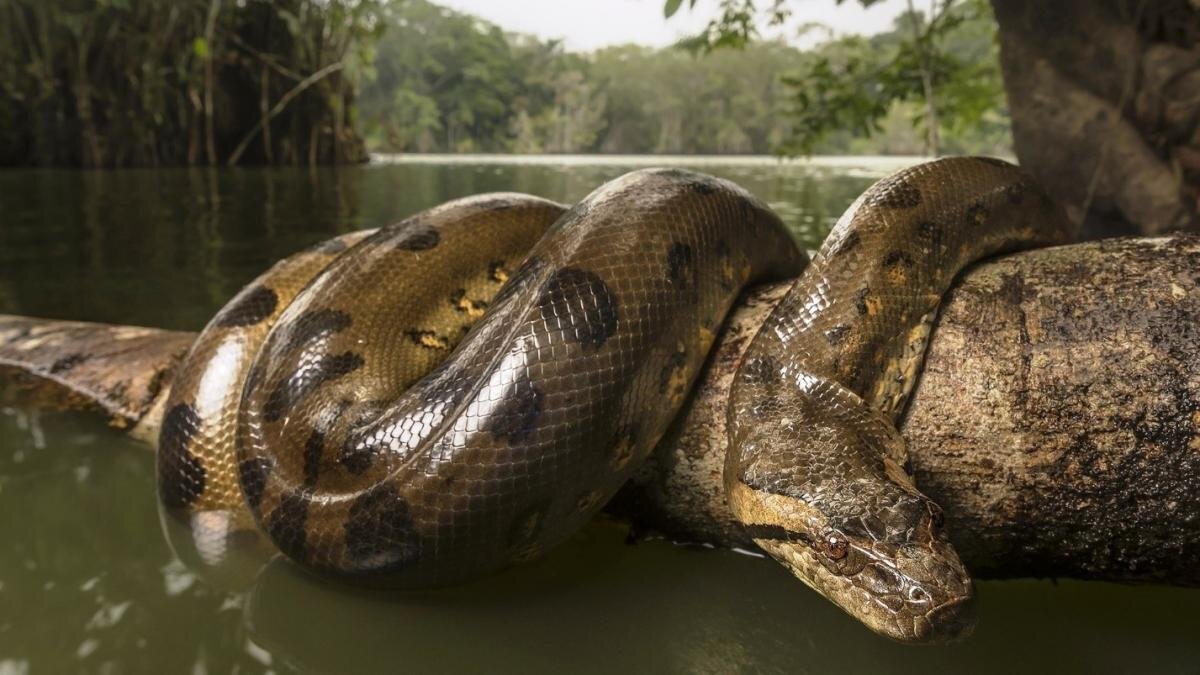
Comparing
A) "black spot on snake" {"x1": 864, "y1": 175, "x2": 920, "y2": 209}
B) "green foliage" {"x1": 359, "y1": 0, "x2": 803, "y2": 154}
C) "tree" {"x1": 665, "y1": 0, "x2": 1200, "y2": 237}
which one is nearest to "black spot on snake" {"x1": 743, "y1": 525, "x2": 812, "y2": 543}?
"black spot on snake" {"x1": 864, "y1": 175, "x2": 920, "y2": 209}

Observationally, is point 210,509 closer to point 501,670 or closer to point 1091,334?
point 501,670

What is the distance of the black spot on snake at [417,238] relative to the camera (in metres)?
3.44

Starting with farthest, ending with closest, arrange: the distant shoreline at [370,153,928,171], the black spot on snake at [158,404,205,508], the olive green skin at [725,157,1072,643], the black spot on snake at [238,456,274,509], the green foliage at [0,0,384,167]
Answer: the green foliage at [0,0,384,167] → the distant shoreline at [370,153,928,171] → the black spot on snake at [158,404,205,508] → the black spot on snake at [238,456,274,509] → the olive green skin at [725,157,1072,643]

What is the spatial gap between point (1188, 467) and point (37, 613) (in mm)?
3506

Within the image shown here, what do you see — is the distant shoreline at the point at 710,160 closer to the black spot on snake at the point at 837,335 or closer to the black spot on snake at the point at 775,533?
the black spot on snake at the point at 837,335

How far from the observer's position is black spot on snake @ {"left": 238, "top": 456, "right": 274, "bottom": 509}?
2672 millimetres

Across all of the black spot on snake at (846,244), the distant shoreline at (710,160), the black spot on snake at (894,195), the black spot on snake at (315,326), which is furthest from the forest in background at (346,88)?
the black spot on snake at (315,326)

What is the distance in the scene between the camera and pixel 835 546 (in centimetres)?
227

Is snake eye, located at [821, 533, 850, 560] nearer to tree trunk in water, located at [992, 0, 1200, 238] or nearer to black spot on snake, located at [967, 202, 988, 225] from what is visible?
black spot on snake, located at [967, 202, 988, 225]

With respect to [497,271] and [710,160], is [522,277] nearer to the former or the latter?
[497,271]

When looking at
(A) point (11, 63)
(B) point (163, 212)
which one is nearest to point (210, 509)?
(B) point (163, 212)

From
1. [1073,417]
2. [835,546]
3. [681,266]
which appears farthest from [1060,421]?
[681,266]

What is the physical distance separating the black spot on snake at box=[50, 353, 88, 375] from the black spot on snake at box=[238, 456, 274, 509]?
237 centimetres

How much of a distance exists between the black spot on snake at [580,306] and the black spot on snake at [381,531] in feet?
2.30
